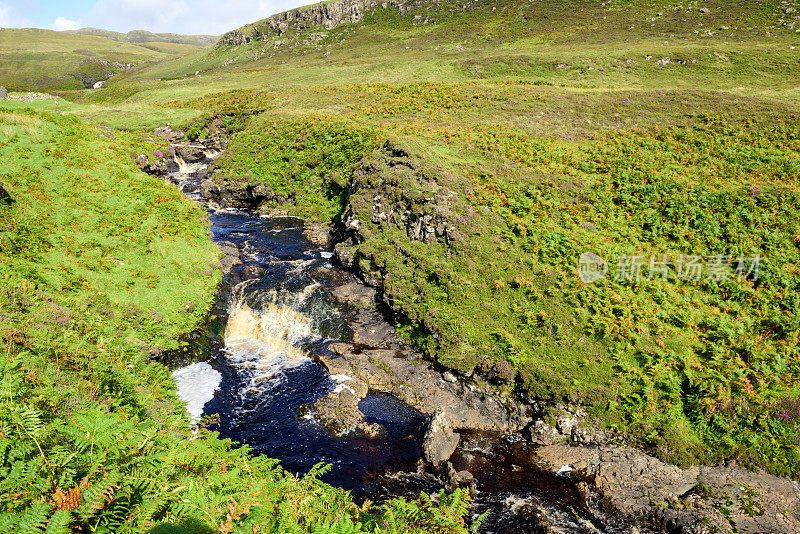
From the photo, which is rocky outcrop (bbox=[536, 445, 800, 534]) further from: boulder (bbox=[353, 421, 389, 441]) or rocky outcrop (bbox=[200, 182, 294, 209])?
rocky outcrop (bbox=[200, 182, 294, 209])

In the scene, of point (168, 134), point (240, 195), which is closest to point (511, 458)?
point (240, 195)

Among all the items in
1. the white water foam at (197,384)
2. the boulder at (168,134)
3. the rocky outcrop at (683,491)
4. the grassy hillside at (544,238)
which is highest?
the boulder at (168,134)

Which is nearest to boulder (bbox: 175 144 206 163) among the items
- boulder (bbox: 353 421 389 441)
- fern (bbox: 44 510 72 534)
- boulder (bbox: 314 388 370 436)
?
boulder (bbox: 314 388 370 436)

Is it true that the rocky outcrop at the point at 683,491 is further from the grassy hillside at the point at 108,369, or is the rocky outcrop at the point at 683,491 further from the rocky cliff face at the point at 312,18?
the rocky cliff face at the point at 312,18

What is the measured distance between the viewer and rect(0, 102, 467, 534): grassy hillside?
6.12 metres

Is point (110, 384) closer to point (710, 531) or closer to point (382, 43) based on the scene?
point (710, 531)

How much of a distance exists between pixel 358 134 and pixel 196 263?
2411cm

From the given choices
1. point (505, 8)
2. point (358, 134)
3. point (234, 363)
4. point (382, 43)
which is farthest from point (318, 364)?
point (505, 8)

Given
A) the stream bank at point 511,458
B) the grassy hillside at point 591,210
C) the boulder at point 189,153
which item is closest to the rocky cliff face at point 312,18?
the grassy hillside at point 591,210

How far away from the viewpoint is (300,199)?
40531mm

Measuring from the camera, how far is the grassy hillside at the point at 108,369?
20.1ft

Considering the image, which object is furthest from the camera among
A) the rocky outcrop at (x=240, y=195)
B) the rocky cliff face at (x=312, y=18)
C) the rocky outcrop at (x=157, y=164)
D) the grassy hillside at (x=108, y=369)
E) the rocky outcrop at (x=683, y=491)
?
the rocky cliff face at (x=312, y=18)

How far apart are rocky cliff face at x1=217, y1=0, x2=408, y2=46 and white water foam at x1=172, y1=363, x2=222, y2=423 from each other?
145338 millimetres

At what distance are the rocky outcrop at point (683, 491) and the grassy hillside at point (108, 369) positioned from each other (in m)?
8.59
